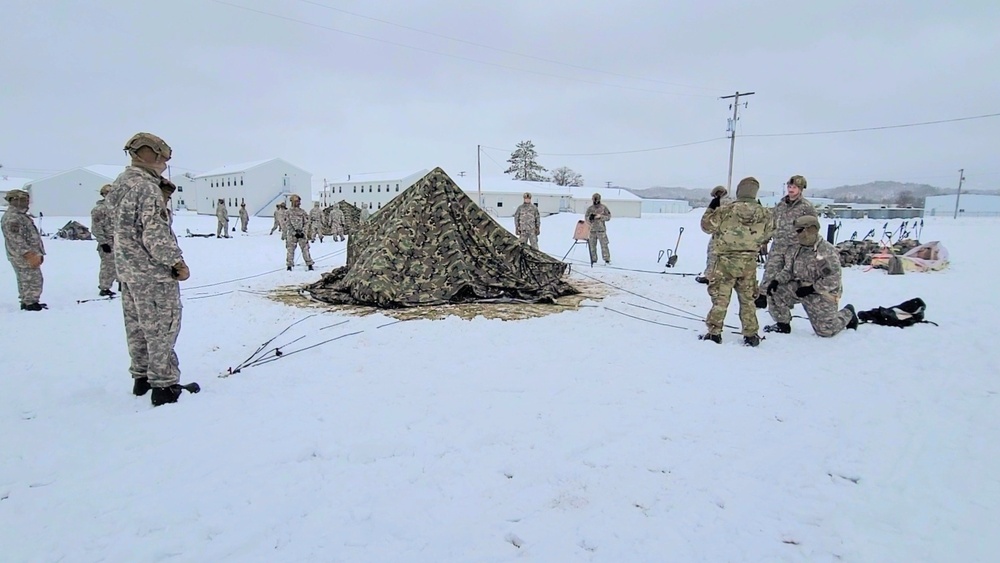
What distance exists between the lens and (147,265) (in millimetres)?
3545

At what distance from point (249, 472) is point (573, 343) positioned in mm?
3406

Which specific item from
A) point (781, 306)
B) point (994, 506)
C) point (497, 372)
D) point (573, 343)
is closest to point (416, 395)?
point (497, 372)

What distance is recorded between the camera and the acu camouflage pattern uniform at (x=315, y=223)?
58.4 feet

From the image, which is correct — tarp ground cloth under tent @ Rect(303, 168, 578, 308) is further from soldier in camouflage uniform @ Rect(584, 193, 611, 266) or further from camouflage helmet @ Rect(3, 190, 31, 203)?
camouflage helmet @ Rect(3, 190, 31, 203)

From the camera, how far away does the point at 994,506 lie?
2.44 m

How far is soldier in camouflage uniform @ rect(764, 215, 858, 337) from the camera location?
534cm

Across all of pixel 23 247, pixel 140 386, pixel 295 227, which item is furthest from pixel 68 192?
pixel 140 386

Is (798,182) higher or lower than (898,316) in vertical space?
higher

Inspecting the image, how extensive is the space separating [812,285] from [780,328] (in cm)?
62

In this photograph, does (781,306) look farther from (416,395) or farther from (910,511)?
(416,395)

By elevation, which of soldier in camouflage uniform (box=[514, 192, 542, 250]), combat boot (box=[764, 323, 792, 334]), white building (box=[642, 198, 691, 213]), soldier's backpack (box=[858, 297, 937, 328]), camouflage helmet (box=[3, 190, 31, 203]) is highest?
white building (box=[642, 198, 691, 213])

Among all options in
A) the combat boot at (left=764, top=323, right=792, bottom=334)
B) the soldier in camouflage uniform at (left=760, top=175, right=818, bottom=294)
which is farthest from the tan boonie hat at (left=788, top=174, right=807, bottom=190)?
the combat boot at (left=764, top=323, right=792, bottom=334)

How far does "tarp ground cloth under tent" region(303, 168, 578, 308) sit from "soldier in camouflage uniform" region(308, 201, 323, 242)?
1031cm

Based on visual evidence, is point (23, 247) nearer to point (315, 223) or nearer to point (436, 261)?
point (436, 261)
